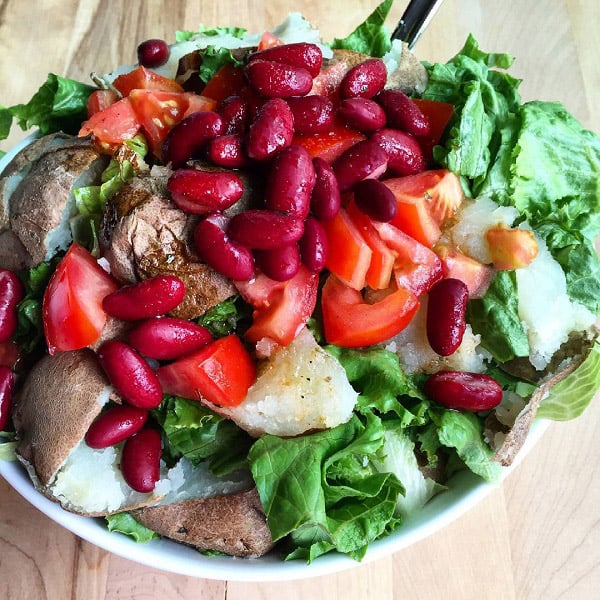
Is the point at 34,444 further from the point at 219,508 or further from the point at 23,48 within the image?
the point at 23,48

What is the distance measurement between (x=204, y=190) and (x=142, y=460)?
0.82 meters

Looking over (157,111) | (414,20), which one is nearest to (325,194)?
(157,111)

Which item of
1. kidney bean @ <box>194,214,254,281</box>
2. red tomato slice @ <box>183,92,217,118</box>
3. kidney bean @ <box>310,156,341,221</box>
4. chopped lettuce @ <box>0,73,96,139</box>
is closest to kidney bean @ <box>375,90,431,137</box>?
kidney bean @ <box>310,156,341,221</box>

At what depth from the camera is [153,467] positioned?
2.20 m

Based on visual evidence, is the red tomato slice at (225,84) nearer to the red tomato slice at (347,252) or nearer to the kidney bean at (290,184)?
the kidney bean at (290,184)

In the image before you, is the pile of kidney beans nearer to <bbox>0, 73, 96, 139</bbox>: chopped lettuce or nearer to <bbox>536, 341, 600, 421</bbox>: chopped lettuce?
<bbox>0, 73, 96, 139</bbox>: chopped lettuce

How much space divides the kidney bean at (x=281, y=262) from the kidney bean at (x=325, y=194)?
0.15 metres

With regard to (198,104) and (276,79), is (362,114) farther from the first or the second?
(198,104)

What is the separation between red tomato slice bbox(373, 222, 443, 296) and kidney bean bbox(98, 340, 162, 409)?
81 centimetres

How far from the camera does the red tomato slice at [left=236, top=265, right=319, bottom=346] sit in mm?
2172

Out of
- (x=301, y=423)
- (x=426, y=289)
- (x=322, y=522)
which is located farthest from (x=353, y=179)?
(x=322, y=522)

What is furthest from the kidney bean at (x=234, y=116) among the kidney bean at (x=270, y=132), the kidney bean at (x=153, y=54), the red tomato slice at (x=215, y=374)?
the red tomato slice at (x=215, y=374)

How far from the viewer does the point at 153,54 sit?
2781 mm

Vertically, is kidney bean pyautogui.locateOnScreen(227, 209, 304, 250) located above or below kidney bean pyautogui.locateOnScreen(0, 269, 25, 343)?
above
